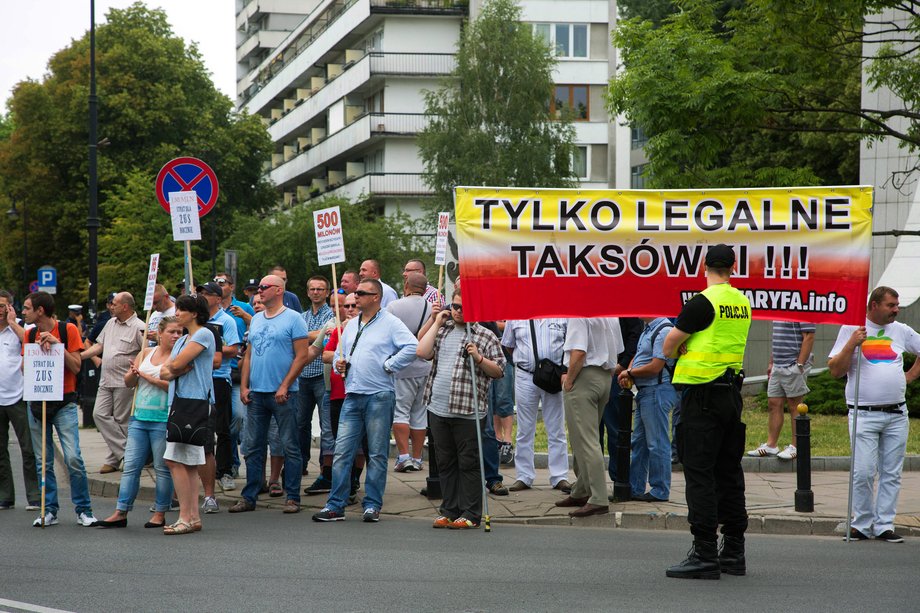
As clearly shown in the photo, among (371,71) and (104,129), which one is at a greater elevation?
(371,71)

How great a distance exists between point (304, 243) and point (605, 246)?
4197 centimetres

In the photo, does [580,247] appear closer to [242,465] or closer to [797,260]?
[797,260]

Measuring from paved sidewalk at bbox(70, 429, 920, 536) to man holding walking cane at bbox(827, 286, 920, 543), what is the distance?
1.55 feet

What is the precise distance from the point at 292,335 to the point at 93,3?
71.9 feet

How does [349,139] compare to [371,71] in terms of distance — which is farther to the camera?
[349,139]

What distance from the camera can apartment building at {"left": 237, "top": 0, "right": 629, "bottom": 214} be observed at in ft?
206

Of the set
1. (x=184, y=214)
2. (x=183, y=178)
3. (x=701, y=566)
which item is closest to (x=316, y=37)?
(x=183, y=178)

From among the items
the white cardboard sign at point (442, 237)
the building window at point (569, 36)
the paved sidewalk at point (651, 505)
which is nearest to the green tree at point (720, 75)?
the white cardboard sign at point (442, 237)

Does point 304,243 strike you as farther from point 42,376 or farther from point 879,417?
point 879,417

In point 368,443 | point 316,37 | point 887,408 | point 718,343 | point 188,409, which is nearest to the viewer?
point 718,343

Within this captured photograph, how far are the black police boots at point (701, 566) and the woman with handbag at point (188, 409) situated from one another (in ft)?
13.5

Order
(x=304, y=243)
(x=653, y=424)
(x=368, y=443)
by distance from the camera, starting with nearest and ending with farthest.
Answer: (x=368, y=443) → (x=653, y=424) → (x=304, y=243)

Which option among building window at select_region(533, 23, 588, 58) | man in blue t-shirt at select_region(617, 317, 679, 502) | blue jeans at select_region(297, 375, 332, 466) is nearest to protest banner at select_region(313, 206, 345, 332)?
blue jeans at select_region(297, 375, 332, 466)

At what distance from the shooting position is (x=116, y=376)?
549 inches
